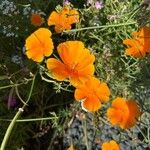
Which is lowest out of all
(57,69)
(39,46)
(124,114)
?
(124,114)

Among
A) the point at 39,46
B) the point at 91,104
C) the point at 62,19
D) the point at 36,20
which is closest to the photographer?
the point at 91,104

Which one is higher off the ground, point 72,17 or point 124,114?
point 72,17

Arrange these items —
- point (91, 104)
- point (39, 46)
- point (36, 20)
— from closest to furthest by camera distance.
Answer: point (91, 104), point (39, 46), point (36, 20)

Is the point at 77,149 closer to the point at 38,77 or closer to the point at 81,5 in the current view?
the point at 38,77

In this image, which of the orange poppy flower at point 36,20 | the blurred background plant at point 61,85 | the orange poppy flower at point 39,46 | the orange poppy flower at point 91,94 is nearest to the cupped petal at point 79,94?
the orange poppy flower at point 91,94

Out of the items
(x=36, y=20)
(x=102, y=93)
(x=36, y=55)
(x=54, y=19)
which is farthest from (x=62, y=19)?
(x=102, y=93)

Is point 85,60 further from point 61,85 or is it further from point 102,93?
point 61,85

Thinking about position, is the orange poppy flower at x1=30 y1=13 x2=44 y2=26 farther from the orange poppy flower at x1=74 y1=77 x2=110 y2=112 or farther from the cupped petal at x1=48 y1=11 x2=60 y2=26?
the orange poppy flower at x1=74 y1=77 x2=110 y2=112

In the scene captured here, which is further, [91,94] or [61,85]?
[61,85]
